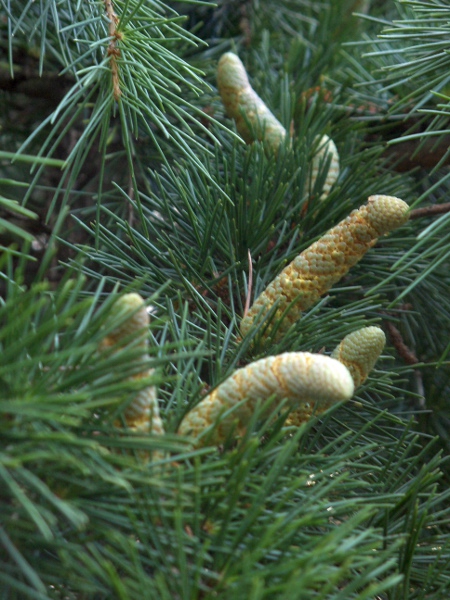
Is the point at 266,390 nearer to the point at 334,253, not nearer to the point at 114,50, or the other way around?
the point at 334,253

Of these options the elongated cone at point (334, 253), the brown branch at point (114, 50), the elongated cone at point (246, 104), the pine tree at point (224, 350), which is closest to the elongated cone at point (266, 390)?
the pine tree at point (224, 350)

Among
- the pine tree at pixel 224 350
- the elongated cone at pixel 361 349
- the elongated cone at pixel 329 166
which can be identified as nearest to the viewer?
the pine tree at pixel 224 350

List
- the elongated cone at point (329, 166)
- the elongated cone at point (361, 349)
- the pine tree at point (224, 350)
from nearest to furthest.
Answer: the pine tree at point (224, 350) < the elongated cone at point (361, 349) < the elongated cone at point (329, 166)

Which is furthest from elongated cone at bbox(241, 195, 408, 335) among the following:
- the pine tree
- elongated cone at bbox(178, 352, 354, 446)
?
elongated cone at bbox(178, 352, 354, 446)

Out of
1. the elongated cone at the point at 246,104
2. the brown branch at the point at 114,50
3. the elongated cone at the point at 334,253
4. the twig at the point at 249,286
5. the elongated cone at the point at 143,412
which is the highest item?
the brown branch at the point at 114,50

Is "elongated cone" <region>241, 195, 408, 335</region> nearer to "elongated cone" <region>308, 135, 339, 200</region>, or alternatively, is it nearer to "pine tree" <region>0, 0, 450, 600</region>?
"pine tree" <region>0, 0, 450, 600</region>

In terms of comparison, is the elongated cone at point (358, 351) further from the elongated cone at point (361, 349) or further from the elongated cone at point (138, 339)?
the elongated cone at point (138, 339)
